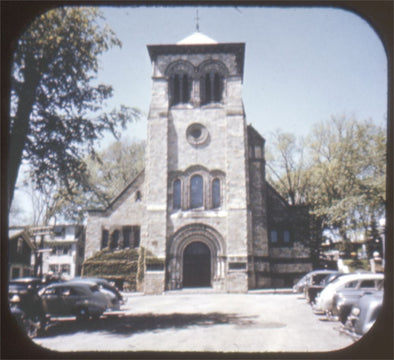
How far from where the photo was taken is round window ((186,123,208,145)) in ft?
63.0

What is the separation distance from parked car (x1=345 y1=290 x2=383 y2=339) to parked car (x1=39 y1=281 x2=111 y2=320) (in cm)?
411

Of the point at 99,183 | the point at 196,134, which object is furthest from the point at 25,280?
the point at 196,134

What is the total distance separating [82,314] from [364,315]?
15.2 feet

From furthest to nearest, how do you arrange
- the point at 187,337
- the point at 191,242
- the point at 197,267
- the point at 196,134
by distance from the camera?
the point at 196,134 < the point at 191,242 < the point at 197,267 < the point at 187,337

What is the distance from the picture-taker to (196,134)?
19312 millimetres

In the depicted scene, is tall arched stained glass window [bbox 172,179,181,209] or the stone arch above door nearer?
the stone arch above door

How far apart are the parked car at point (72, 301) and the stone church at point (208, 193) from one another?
9.38 meters

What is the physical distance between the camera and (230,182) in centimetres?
1864

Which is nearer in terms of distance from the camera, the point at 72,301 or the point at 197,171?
the point at 72,301

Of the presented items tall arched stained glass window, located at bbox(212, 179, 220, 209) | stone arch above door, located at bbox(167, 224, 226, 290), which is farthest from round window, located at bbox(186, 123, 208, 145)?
stone arch above door, located at bbox(167, 224, 226, 290)

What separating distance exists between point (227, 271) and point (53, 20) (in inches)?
575

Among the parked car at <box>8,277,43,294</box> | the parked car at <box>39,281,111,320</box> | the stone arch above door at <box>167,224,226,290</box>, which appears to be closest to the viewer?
the parked car at <box>8,277,43,294</box>

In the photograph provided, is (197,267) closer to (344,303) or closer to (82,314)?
(82,314)

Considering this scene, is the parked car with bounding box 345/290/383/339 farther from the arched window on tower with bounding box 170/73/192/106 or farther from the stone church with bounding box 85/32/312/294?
the arched window on tower with bounding box 170/73/192/106
